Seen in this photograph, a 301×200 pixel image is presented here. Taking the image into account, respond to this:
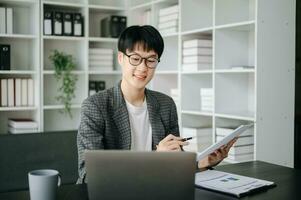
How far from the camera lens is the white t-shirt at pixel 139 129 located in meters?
1.99

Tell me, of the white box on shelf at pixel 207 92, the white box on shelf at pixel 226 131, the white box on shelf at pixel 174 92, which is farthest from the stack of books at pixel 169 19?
the white box on shelf at pixel 226 131

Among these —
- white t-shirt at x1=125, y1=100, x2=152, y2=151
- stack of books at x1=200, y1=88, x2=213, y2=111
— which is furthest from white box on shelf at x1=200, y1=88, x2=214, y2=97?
white t-shirt at x1=125, y1=100, x2=152, y2=151

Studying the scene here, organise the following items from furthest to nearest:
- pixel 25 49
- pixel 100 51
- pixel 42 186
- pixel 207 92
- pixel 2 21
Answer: pixel 100 51 < pixel 25 49 < pixel 2 21 < pixel 207 92 < pixel 42 186

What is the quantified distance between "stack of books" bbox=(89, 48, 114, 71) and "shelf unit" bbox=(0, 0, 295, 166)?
0.30 feet

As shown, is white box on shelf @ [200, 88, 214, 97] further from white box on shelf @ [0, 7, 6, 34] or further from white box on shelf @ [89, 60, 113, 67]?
white box on shelf @ [0, 7, 6, 34]

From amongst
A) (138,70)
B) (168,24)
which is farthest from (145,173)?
(168,24)

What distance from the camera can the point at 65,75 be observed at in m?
4.05

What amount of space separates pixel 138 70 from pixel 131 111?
0.71 ft

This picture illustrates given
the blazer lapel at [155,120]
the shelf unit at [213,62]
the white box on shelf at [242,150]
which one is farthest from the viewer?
the white box on shelf at [242,150]

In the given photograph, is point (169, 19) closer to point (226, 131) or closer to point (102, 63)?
point (102, 63)

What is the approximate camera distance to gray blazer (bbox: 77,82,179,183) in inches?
70.7

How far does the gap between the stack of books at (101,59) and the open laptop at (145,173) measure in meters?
3.19

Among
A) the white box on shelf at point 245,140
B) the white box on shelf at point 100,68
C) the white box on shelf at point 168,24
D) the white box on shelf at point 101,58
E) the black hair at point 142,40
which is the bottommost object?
the white box on shelf at point 245,140

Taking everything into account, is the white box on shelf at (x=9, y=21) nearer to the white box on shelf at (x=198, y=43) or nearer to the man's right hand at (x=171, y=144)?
the white box on shelf at (x=198, y=43)
